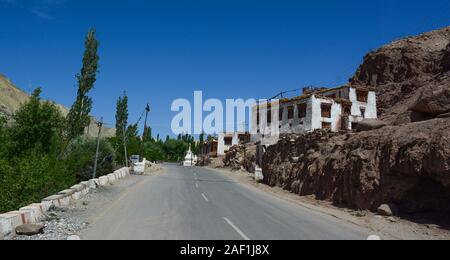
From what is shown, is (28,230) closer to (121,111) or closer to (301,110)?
(301,110)

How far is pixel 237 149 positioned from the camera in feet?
242

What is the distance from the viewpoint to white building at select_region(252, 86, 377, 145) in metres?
54.8

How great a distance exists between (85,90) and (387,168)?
3186 cm

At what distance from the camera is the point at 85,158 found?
122ft

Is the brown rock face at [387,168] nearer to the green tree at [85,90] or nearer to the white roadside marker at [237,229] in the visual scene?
the white roadside marker at [237,229]

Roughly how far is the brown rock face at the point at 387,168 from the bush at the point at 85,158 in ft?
69.9

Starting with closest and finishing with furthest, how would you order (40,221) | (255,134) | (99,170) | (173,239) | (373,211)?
(173,239) → (40,221) → (373,211) → (99,170) → (255,134)

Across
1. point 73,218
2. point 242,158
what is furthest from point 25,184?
point 242,158

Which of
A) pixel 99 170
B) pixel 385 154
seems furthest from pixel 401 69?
pixel 385 154

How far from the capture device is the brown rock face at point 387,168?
14492mm

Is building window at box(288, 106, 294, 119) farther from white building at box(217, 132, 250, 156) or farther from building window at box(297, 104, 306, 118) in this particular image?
white building at box(217, 132, 250, 156)

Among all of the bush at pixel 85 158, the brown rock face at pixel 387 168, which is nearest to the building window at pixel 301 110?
the bush at pixel 85 158
